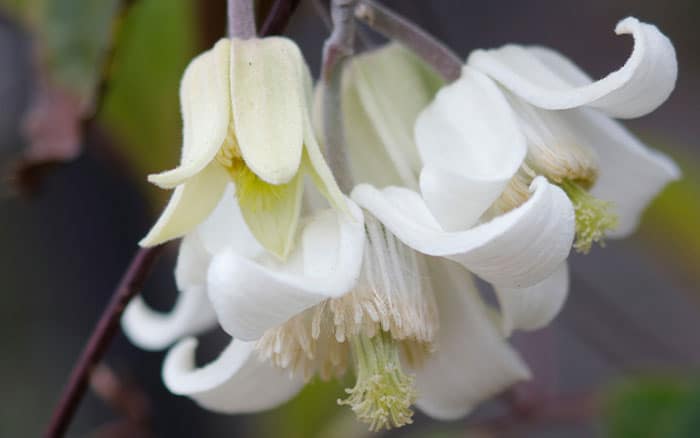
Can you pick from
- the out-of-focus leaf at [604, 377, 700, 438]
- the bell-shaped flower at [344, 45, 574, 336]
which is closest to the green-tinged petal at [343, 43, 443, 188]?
the bell-shaped flower at [344, 45, 574, 336]

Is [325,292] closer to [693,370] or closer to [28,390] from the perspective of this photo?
[693,370]

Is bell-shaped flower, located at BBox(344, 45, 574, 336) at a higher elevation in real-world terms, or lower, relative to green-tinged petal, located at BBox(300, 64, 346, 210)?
lower

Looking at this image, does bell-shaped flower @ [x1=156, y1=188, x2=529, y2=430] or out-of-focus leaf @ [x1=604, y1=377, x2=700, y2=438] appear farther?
out-of-focus leaf @ [x1=604, y1=377, x2=700, y2=438]

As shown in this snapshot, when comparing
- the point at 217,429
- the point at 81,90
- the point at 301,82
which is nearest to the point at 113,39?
the point at 81,90

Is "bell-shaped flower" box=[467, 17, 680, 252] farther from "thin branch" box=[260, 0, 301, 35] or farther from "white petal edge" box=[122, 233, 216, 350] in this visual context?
"white petal edge" box=[122, 233, 216, 350]

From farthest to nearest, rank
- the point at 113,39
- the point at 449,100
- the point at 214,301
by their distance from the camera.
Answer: the point at 113,39 < the point at 449,100 < the point at 214,301
